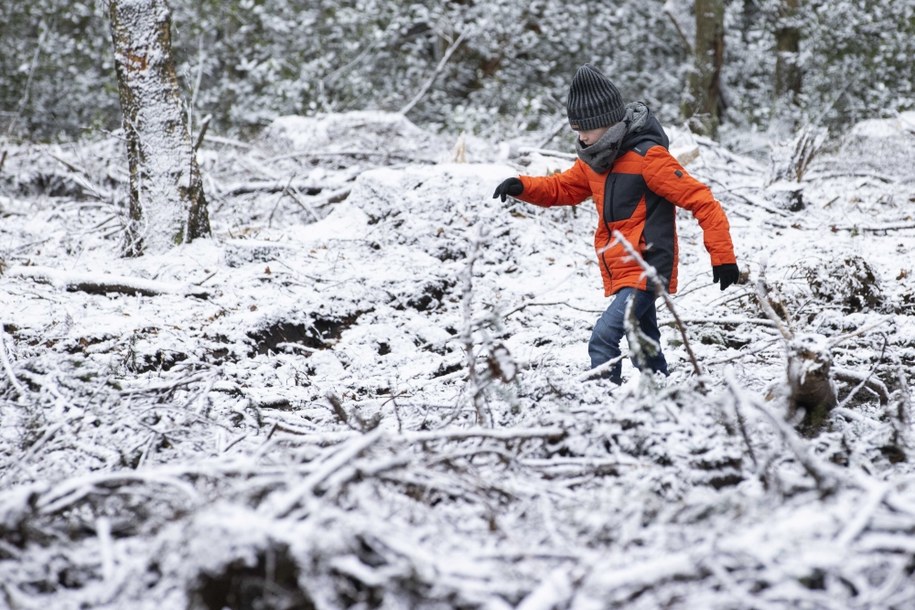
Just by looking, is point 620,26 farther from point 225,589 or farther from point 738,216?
point 225,589

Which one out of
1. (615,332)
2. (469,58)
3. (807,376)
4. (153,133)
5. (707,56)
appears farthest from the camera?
(469,58)

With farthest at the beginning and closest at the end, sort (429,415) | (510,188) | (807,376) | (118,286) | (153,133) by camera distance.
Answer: (153,133) → (118,286) → (510,188) → (429,415) → (807,376)

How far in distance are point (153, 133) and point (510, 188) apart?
2.72 m

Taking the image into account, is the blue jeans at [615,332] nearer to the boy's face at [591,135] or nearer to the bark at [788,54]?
the boy's face at [591,135]

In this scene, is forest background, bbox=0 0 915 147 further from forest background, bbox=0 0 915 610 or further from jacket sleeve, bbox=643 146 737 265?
jacket sleeve, bbox=643 146 737 265

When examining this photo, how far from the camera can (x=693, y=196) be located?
11.9 ft

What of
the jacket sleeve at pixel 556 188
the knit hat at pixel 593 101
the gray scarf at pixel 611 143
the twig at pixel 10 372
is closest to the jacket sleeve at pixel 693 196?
the gray scarf at pixel 611 143

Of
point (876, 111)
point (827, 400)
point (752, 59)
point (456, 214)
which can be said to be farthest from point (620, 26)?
point (827, 400)

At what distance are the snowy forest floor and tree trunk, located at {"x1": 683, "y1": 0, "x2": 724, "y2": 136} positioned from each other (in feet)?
16.2

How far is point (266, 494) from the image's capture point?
79.4 inches

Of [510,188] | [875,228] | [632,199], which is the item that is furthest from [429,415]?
[875,228]

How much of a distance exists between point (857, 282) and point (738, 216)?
1896mm

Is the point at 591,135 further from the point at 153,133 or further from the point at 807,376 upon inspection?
the point at 153,133

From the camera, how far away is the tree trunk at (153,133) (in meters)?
5.32
